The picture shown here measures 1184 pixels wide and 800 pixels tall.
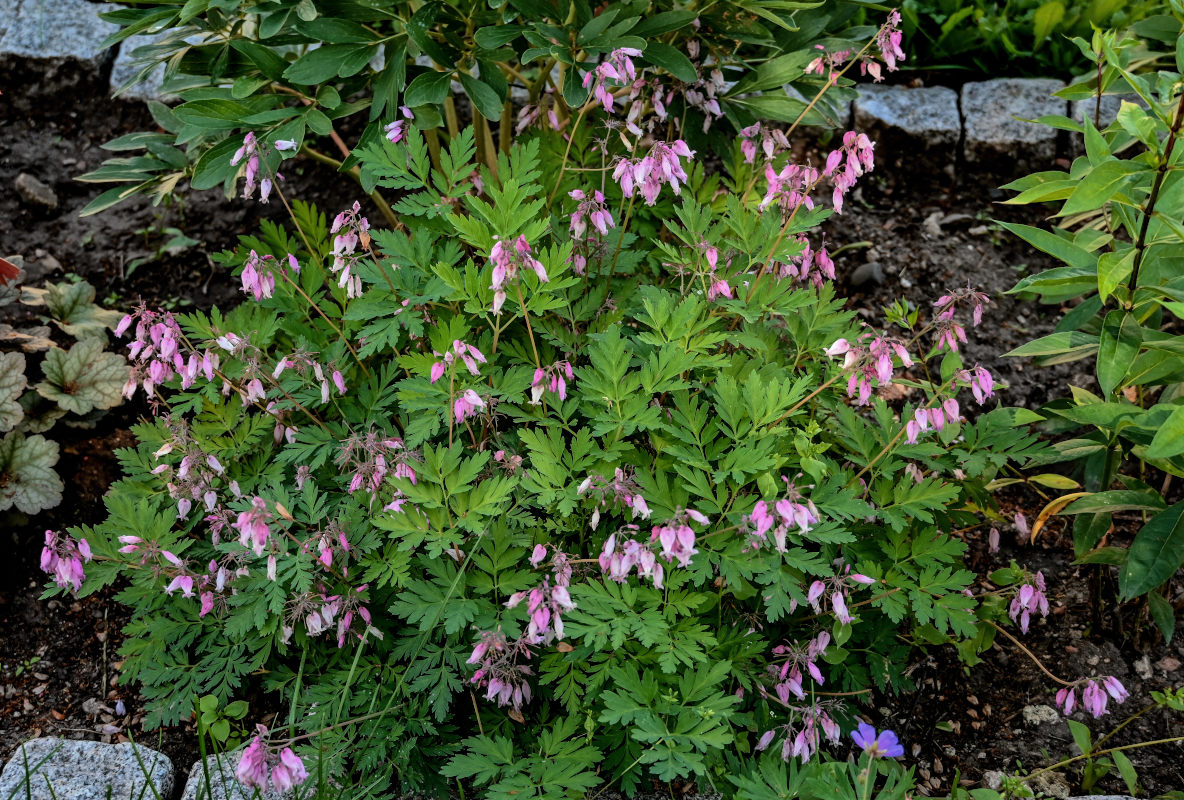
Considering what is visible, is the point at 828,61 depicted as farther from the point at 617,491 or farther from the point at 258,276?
the point at 258,276

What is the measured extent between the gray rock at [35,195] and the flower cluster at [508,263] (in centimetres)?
276

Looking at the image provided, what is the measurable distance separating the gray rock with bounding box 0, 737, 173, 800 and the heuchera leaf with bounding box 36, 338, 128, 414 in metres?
1.12

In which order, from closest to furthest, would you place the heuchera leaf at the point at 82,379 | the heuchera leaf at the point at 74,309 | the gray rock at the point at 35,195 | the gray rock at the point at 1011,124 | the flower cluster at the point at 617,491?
→ the flower cluster at the point at 617,491
the heuchera leaf at the point at 82,379
the heuchera leaf at the point at 74,309
the gray rock at the point at 35,195
the gray rock at the point at 1011,124

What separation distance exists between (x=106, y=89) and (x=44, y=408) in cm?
187

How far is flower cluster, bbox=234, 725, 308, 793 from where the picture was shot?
6.43ft

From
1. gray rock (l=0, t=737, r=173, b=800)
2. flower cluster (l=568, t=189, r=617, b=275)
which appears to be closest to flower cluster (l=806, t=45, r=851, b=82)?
flower cluster (l=568, t=189, r=617, b=275)

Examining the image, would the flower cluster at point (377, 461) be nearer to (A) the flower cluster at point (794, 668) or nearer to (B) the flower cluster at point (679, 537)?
(B) the flower cluster at point (679, 537)

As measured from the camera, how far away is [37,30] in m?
4.55

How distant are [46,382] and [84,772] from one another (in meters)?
1.37

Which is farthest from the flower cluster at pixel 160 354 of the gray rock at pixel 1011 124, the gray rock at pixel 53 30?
the gray rock at pixel 1011 124

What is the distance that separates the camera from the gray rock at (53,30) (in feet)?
14.7

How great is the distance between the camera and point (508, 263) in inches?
86.9

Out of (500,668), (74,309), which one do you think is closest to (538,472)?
(500,668)

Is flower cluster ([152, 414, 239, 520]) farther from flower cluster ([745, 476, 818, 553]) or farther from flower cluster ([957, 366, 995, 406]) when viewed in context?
flower cluster ([957, 366, 995, 406])
